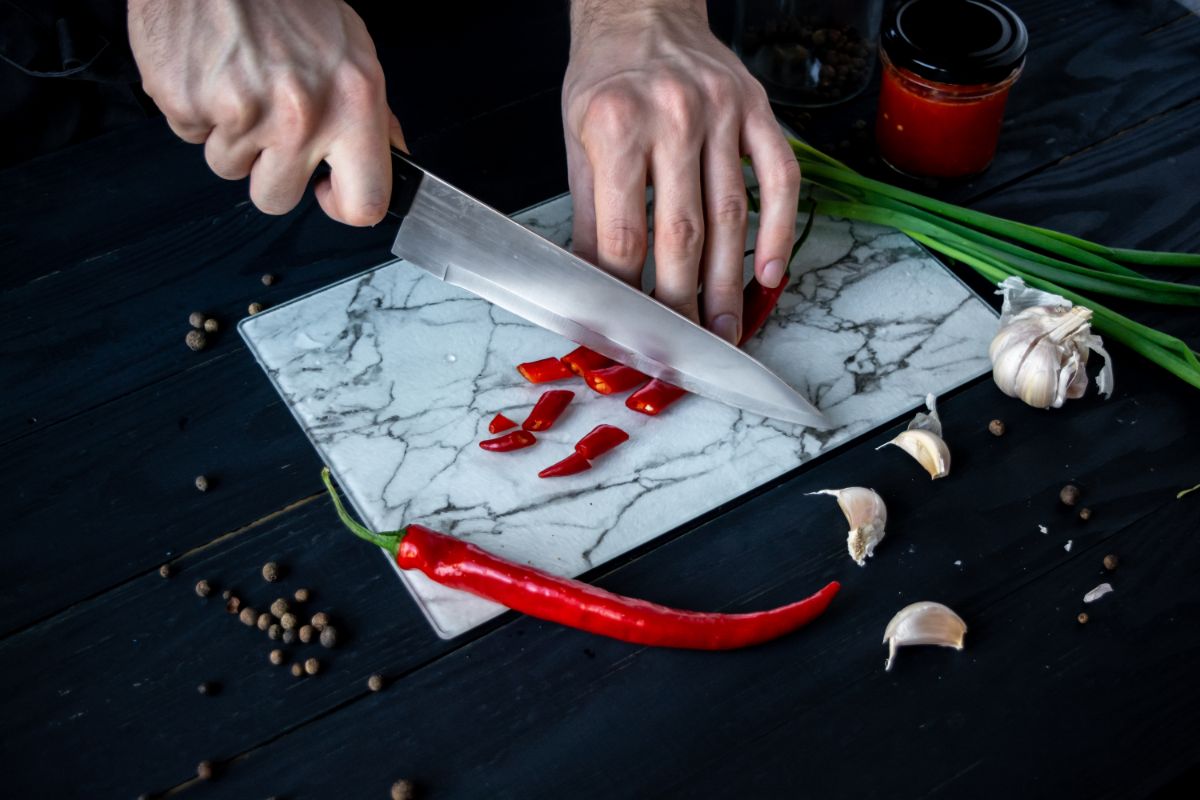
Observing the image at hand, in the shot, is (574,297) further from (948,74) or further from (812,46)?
(812,46)

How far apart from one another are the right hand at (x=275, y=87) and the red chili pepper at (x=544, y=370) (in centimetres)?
28

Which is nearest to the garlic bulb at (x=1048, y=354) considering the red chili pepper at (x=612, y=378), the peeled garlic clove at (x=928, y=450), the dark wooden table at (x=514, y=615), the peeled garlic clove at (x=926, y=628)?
the dark wooden table at (x=514, y=615)

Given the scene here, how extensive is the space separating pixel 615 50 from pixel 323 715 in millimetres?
943

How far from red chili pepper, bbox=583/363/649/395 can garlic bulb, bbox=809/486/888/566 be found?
0.32 meters

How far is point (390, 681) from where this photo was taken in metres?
1.22

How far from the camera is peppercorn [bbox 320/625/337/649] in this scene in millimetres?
1232

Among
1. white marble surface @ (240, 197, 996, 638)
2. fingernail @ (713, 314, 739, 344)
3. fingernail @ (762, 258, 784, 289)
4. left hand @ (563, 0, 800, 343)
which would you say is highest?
left hand @ (563, 0, 800, 343)

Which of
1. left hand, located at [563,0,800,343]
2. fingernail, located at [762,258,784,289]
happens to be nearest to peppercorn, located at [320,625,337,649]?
left hand, located at [563,0,800,343]

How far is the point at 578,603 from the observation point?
123 centimetres

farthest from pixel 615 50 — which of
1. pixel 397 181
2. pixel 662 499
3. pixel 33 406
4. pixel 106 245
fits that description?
pixel 33 406

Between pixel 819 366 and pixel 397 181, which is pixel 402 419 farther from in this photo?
pixel 819 366

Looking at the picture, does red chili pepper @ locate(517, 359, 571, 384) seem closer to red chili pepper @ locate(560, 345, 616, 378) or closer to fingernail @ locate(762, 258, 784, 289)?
red chili pepper @ locate(560, 345, 616, 378)

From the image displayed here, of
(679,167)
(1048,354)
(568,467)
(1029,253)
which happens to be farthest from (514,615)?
(1029,253)

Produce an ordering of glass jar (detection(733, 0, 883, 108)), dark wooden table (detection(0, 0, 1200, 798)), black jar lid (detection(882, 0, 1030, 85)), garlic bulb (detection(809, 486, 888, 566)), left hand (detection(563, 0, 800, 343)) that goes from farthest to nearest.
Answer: glass jar (detection(733, 0, 883, 108))
black jar lid (detection(882, 0, 1030, 85))
left hand (detection(563, 0, 800, 343))
garlic bulb (detection(809, 486, 888, 566))
dark wooden table (detection(0, 0, 1200, 798))
